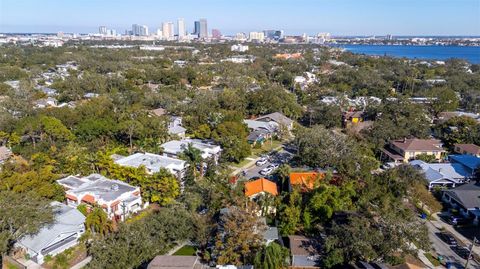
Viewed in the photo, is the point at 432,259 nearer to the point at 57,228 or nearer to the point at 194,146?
the point at 194,146

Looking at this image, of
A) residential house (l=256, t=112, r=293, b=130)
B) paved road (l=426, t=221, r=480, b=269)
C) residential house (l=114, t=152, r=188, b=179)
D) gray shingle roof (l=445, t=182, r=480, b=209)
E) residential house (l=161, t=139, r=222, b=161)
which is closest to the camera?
paved road (l=426, t=221, r=480, b=269)

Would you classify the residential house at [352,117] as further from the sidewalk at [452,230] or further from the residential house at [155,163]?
the residential house at [155,163]

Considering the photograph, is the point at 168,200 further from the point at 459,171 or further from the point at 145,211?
the point at 459,171

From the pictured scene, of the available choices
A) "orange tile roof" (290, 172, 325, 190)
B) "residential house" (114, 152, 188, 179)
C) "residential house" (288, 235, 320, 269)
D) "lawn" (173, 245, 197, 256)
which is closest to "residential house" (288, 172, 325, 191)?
"orange tile roof" (290, 172, 325, 190)

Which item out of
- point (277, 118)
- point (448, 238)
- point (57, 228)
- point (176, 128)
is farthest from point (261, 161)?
point (57, 228)

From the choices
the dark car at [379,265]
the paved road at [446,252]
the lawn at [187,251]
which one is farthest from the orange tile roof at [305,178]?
the lawn at [187,251]

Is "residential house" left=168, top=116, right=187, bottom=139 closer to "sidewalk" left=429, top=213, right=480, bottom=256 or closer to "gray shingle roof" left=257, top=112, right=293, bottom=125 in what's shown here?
"gray shingle roof" left=257, top=112, right=293, bottom=125
